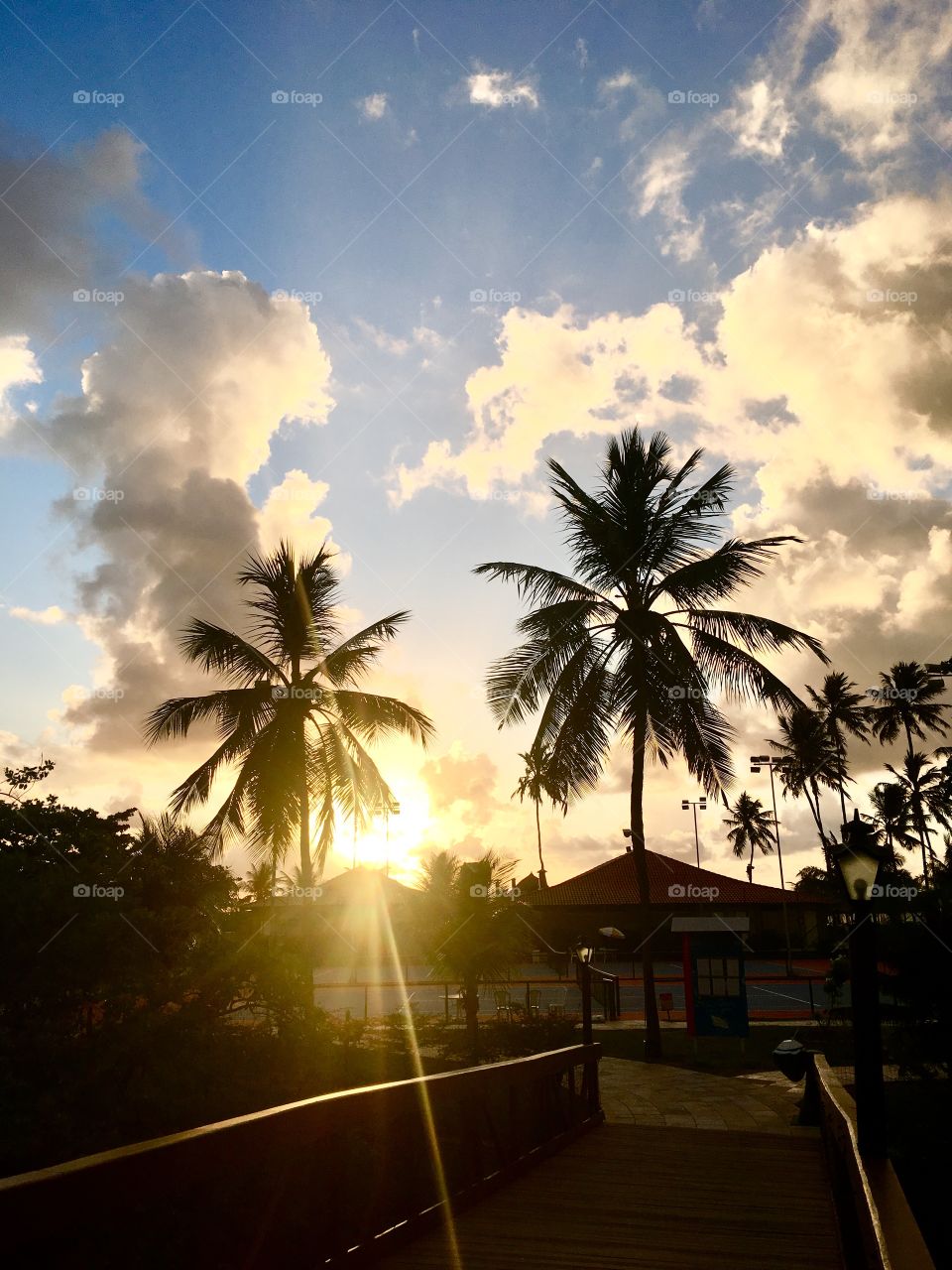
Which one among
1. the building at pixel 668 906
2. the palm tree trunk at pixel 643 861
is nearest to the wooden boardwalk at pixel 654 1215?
the palm tree trunk at pixel 643 861

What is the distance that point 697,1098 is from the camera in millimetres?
14914

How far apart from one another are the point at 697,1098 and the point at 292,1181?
7852 millimetres

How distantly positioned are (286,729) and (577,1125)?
39.1 feet

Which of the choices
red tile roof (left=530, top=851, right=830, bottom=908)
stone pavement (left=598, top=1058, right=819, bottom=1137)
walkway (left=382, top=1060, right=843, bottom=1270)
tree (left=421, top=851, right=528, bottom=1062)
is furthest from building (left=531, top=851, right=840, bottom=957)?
walkway (left=382, top=1060, right=843, bottom=1270)

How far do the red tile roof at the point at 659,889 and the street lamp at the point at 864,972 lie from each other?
46898mm

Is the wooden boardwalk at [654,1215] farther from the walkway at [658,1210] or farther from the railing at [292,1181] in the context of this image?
the railing at [292,1181]

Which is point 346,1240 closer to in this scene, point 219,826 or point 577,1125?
point 577,1125

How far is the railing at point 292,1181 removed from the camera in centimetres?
304

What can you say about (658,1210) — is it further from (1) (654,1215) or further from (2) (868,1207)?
(2) (868,1207)

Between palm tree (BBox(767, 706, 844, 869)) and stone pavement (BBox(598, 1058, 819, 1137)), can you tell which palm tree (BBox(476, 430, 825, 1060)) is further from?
palm tree (BBox(767, 706, 844, 869))

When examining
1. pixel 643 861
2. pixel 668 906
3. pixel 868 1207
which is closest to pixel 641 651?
pixel 643 861

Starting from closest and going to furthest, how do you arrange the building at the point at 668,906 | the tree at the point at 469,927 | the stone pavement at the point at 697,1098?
the stone pavement at the point at 697,1098 < the tree at the point at 469,927 < the building at the point at 668,906

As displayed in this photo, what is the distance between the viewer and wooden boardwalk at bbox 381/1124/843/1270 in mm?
5246

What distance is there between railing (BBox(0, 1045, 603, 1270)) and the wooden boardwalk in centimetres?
26
